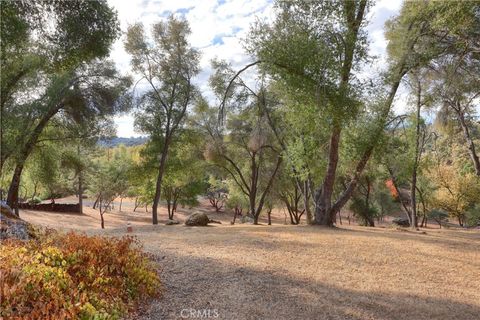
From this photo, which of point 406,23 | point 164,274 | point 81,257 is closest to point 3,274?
point 81,257

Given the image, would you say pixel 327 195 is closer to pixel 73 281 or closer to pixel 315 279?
pixel 315 279

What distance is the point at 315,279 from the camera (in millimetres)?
7000

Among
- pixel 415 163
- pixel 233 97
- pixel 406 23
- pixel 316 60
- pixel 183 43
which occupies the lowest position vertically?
pixel 415 163

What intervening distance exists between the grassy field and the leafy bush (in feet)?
1.77

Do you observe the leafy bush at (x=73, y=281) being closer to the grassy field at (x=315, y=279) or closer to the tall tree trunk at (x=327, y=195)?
the grassy field at (x=315, y=279)

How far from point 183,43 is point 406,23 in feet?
40.0

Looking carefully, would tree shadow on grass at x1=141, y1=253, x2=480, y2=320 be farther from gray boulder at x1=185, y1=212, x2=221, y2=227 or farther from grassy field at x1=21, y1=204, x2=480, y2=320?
gray boulder at x1=185, y1=212, x2=221, y2=227

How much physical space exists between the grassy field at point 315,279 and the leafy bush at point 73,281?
0.54 meters

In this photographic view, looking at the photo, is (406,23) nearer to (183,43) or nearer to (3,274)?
(183,43)

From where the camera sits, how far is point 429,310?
5.90 metres

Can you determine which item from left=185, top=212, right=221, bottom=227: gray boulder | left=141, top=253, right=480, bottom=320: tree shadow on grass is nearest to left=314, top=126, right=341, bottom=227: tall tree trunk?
left=185, top=212, right=221, bottom=227: gray boulder

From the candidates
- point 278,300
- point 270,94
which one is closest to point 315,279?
point 278,300

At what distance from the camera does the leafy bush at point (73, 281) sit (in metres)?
3.72

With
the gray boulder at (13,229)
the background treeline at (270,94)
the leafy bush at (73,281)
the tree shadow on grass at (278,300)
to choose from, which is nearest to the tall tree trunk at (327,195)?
the background treeline at (270,94)
